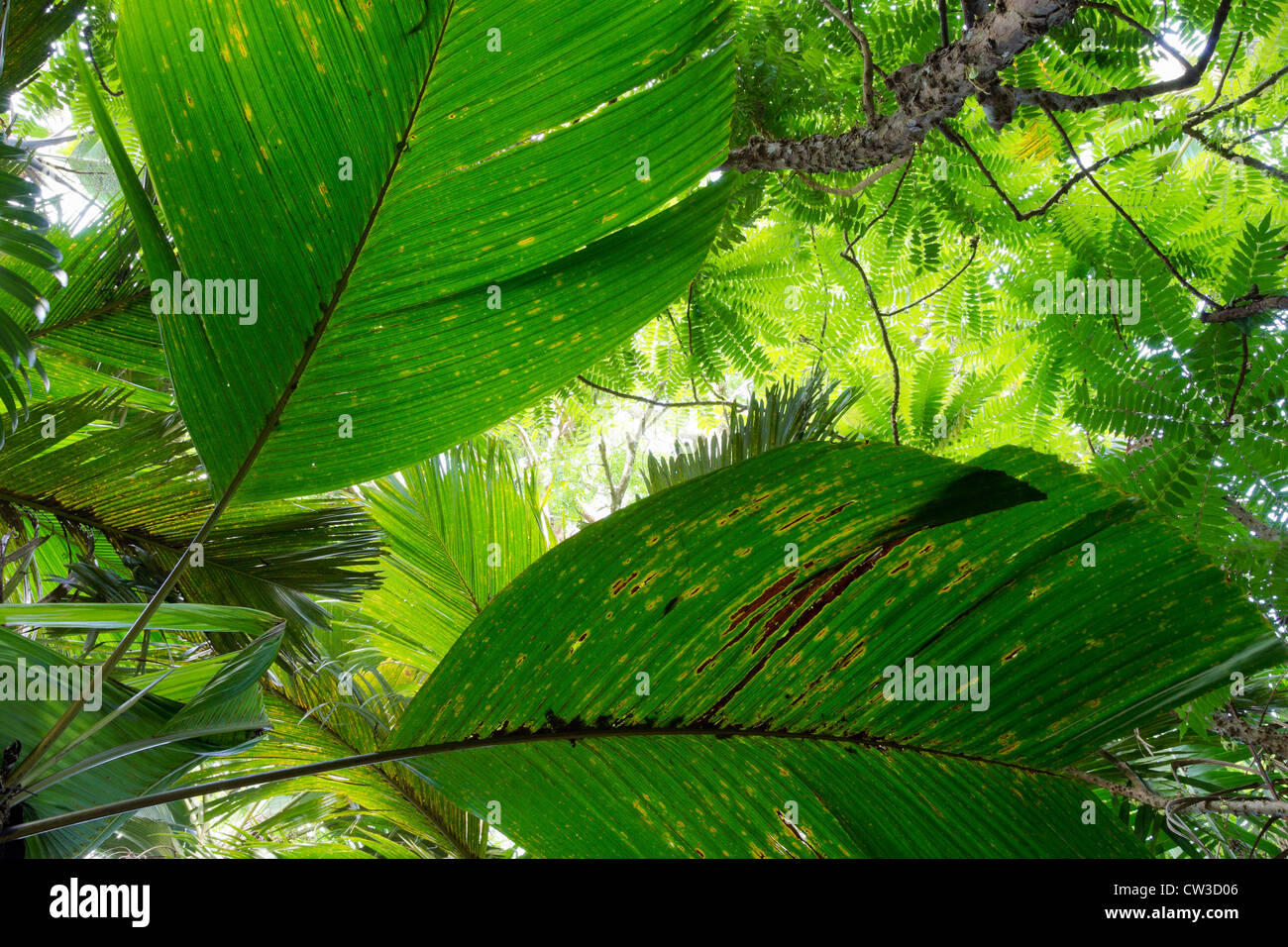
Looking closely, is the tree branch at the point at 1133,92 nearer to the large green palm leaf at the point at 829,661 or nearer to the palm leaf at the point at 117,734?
the large green palm leaf at the point at 829,661

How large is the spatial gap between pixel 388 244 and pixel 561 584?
1.11 ft

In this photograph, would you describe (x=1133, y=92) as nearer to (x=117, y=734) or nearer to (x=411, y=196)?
(x=411, y=196)

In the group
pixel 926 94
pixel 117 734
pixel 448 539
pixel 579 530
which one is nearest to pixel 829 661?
pixel 579 530

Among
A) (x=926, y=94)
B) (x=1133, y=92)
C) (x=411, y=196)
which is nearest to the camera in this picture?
(x=411, y=196)

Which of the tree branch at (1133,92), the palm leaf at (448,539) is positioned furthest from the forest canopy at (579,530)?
the palm leaf at (448,539)

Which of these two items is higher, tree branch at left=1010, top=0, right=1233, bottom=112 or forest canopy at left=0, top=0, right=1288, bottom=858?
tree branch at left=1010, top=0, right=1233, bottom=112

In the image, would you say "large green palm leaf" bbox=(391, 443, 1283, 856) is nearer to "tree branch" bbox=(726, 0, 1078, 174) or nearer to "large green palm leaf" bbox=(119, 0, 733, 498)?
"large green palm leaf" bbox=(119, 0, 733, 498)

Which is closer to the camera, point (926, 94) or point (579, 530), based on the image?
point (579, 530)

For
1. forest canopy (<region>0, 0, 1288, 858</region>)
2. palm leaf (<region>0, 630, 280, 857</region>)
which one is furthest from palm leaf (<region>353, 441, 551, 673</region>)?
palm leaf (<region>0, 630, 280, 857</region>)

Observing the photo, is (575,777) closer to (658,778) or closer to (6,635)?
(658,778)

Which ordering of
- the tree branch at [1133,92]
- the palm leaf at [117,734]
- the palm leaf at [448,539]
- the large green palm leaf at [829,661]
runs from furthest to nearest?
the palm leaf at [448,539] → the tree branch at [1133,92] → the palm leaf at [117,734] → the large green palm leaf at [829,661]

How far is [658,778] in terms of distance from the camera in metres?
0.63
